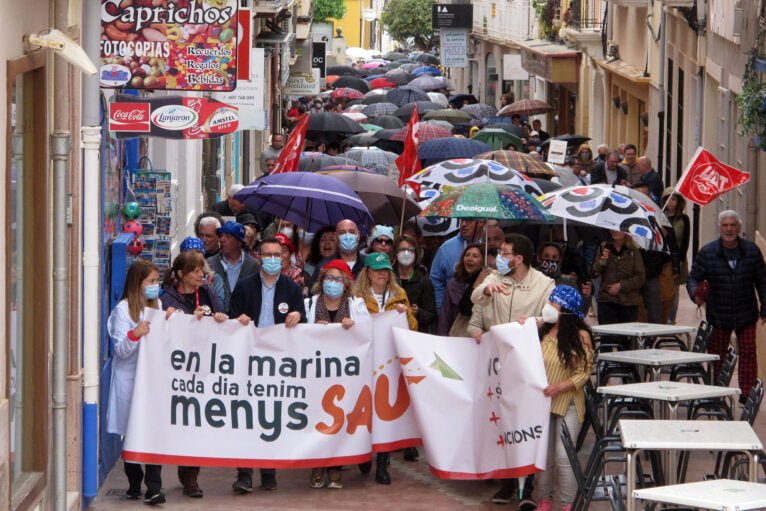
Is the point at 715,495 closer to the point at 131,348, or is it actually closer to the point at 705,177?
the point at 131,348

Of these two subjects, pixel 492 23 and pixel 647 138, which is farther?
pixel 492 23

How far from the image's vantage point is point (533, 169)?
18.6 meters

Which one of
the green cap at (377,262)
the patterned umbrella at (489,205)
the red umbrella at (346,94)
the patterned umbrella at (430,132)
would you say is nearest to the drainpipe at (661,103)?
the patterned umbrella at (430,132)

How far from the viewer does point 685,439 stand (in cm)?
842

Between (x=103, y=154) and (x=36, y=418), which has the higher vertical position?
(x=103, y=154)

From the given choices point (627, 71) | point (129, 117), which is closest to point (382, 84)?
point (627, 71)

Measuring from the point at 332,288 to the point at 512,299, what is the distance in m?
1.24

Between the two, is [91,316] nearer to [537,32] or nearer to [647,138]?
[647,138]

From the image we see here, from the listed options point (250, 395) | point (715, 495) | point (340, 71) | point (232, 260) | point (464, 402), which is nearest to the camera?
point (715, 495)

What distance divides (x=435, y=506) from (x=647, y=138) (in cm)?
2121

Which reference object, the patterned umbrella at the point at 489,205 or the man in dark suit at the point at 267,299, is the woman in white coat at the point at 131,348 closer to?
the man in dark suit at the point at 267,299

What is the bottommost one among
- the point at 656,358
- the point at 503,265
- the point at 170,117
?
the point at 656,358

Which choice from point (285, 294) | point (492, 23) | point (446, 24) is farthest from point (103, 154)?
point (446, 24)

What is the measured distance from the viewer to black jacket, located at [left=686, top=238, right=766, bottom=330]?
529 inches
